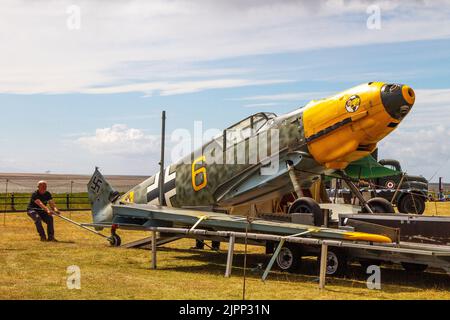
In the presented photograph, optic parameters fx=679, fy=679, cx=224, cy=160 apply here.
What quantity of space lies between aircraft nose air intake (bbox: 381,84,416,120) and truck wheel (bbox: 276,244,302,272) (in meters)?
2.98

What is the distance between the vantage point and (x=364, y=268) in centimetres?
1246

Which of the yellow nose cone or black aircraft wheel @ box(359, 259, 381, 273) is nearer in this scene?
black aircraft wheel @ box(359, 259, 381, 273)

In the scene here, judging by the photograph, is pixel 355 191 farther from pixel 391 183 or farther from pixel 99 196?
pixel 391 183

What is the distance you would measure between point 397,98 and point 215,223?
3958 millimetres

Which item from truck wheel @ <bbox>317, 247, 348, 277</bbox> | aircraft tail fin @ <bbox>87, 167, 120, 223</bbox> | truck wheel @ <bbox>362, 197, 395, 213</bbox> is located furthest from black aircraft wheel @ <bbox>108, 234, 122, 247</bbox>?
truck wheel @ <bbox>317, 247, 348, 277</bbox>

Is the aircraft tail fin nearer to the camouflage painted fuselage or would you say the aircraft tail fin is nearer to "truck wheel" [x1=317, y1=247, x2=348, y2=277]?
the camouflage painted fuselage

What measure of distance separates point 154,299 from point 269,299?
1.53 m

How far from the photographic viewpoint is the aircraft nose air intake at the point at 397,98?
1201 centimetres

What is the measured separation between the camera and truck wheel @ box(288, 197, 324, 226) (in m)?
12.3

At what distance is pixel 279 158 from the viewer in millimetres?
13672

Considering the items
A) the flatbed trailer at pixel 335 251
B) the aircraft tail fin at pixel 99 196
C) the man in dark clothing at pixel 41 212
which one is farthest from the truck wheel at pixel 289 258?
the man in dark clothing at pixel 41 212

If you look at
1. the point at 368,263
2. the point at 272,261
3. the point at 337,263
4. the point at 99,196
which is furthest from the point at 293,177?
the point at 99,196

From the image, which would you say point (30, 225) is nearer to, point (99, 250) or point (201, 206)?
point (99, 250)
